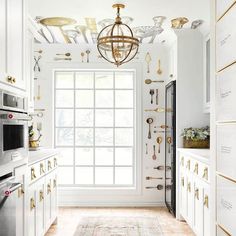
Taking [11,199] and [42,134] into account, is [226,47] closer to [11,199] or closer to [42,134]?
[11,199]

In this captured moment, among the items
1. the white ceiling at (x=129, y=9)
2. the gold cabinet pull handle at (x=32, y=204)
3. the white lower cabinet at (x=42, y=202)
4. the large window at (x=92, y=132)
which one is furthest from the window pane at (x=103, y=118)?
the gold cabinet pull handle at (x=32, y=204)

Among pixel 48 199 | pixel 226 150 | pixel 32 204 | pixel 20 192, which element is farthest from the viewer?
pixel 48 199

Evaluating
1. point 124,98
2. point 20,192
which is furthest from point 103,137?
point 20,192

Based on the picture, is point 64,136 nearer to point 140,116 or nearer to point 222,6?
point 140,116

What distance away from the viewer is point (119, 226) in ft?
13.9

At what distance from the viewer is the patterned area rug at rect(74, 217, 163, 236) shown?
157 inches

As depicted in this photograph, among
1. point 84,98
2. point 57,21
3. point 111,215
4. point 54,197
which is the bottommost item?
point 111,215

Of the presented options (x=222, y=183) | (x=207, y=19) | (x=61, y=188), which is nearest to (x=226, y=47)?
(x=222, y=183)

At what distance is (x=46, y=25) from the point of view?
4297 mm

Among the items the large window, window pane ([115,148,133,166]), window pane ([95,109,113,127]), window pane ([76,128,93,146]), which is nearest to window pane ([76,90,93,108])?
the large window

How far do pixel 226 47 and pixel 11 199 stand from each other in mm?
1515

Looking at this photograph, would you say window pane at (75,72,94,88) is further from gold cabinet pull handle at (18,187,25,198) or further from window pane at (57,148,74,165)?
gold cabinet pull handle at (18,187,25,198)

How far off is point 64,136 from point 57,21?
6.35 ft

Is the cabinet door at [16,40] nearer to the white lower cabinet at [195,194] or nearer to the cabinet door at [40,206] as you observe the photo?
the cabinet door at [40,206]
